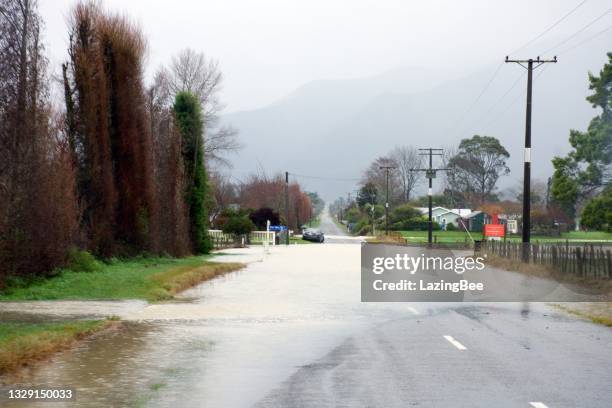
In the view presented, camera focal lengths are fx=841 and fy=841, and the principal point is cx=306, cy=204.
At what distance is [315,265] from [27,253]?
66.5ft

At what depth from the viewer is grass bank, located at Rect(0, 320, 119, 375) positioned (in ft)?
36.8

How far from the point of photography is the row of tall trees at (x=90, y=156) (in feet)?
72.1

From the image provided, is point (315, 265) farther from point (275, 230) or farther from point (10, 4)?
point (275, 230)

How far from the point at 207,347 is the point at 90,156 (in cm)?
1816

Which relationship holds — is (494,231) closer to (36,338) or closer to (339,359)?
(339,359)

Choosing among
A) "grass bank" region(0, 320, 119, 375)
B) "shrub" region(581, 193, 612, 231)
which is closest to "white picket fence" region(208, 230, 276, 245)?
"shrub" region(581, 193, 612, 231)

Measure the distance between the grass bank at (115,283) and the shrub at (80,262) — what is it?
0.77 ft

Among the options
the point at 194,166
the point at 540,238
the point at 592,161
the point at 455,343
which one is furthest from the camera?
the point at 540,238

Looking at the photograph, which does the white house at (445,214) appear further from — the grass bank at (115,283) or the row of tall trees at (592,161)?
the grass bank at (115,283)

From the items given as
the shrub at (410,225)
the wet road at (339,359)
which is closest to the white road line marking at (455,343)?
the wet road at (339,359)

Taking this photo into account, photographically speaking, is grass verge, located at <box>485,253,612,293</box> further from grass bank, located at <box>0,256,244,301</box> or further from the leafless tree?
the leafless tree

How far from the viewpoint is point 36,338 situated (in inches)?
504

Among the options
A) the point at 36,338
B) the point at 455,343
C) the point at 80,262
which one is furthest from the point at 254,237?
the point at 36,338

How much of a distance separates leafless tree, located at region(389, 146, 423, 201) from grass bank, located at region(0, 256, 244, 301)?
142 metres
